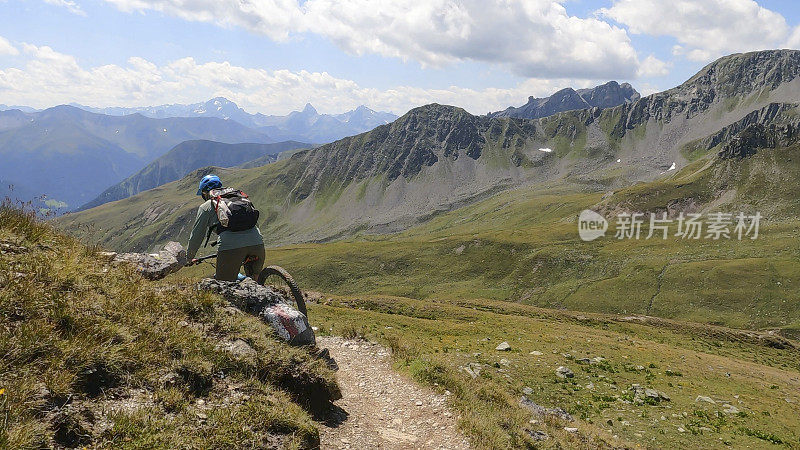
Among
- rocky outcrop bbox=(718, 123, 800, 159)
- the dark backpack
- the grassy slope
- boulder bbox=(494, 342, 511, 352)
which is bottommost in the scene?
boulder bbox=(494, 342, 511, 352)

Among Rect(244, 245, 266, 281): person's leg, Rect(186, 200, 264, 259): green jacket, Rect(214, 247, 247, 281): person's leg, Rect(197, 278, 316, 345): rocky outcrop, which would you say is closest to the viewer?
Rect(197, 278, 316, 345): rocky outcrop

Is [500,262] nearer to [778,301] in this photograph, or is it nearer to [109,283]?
[778,301]

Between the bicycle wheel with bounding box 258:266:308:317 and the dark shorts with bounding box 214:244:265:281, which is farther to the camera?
the bicycle wheel with bounding box 258:266:308:317

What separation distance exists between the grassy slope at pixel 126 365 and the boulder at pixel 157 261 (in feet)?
2.80

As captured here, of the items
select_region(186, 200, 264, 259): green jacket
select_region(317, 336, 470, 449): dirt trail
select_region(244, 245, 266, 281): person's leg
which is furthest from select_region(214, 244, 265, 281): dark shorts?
select_region(317, 336, 470, 449): dirt trail

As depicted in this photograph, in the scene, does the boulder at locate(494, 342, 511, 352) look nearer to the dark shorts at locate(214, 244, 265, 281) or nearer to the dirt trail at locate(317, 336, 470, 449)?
the dirt trail at locate(317, 336, 470, 449)

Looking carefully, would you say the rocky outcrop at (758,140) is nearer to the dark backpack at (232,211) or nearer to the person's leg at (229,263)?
the dark backpack at (232,211)

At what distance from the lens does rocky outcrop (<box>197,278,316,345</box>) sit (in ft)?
32.9

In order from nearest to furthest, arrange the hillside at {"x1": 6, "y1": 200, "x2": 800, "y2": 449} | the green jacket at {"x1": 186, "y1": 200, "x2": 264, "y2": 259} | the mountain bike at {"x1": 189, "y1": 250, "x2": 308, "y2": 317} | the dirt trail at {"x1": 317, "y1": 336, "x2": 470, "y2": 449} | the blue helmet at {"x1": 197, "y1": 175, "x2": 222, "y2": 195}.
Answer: the hillside at {"x1": 6, "y1": 200, "x2": 800, "y2": 449} < the dirt trail at {"x1": 317, "y1": 336, "x2": 470, "y2": 449} < the green jacket at {"x1": 186, "y1": 200, "x2": 264, "y2": 259} < the blue helmet at {"x1": 197, "y1": 175, "x2": 222, "y2": 195} < the mountain bike at {"x1": 189, "y1": 250, "x2": 308, "y2": 317}

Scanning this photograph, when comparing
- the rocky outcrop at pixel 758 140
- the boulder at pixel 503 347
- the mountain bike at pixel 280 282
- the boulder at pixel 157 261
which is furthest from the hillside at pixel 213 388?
the rocky outcrop at pixel 758 140

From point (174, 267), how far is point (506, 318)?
114 ft

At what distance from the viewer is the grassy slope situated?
552 cm

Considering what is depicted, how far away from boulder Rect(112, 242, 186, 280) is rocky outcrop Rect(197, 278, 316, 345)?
1409mm

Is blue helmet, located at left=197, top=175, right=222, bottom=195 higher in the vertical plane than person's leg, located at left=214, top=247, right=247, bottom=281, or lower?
higher
